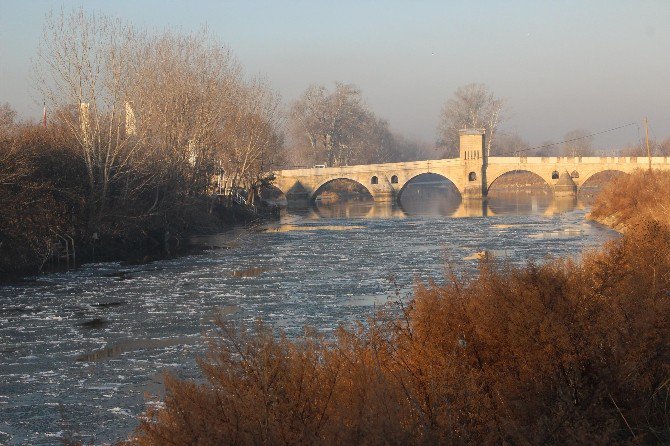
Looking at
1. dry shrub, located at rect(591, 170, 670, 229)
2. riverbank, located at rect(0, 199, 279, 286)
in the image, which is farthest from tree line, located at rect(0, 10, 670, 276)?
dry shrub, located at rect(591, 170, 670, 229)

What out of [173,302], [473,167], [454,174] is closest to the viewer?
[173,302]

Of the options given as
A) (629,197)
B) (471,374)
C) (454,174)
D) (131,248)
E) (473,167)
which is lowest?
(131,248)

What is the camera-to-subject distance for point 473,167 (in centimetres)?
6606

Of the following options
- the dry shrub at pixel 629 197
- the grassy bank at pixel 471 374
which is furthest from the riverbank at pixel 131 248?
the dry shrub at pixel 629 197

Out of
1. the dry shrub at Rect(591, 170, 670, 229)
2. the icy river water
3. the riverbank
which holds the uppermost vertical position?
the dry shrub at Rect(591, 170, 670, 229)

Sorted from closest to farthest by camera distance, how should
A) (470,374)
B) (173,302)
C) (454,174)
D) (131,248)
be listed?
(470,374) → (173,302) → (131,248) → (454,174)

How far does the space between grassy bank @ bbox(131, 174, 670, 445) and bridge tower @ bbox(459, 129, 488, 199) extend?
189 feet

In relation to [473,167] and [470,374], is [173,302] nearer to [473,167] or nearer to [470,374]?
[470,374]

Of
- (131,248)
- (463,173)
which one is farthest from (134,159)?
(463,173)

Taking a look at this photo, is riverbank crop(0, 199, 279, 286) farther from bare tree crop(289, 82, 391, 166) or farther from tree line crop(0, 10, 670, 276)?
bare tree crop(289, 82, 391, 166)

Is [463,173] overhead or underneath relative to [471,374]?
overhead

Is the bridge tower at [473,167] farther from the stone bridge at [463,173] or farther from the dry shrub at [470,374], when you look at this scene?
the dry shrub at [470,374]

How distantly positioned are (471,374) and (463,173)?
61223 mm

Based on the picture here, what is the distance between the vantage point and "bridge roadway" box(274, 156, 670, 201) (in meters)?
61.8
